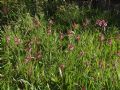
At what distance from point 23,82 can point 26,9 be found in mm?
2647

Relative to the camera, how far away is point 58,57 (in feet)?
13.9

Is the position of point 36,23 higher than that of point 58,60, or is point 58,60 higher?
point 36,23

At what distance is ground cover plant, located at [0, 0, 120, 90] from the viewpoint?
368 cm

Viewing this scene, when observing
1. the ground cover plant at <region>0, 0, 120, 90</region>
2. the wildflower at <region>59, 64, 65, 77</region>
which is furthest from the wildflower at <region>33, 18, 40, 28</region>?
the wildflower at <region>59, 64, 65, 77</region>

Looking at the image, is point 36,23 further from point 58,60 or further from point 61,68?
point 61,68

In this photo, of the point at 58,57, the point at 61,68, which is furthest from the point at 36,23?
the point at 61,68

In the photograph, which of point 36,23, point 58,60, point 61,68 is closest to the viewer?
point 61,68

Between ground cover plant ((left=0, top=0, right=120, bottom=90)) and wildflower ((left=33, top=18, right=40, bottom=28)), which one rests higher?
wildflower ((left=33, top=18, right=40, bottom=28))

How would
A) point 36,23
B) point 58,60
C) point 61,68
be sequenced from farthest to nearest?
point 36,23, point 58,60, point 61,68

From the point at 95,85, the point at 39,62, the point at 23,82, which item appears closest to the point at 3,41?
the point at 39,62

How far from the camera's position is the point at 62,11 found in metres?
6.20

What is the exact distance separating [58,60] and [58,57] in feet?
0.21

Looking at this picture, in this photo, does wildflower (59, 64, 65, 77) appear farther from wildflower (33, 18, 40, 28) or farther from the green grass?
wildflower (33, 18, 40, 28)

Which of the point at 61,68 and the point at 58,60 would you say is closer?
the point at 61,68
